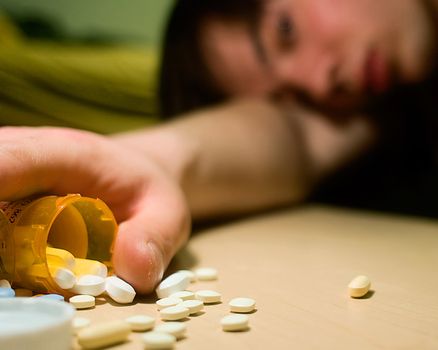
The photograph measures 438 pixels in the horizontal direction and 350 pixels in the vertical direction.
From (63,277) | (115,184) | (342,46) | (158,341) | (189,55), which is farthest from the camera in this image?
(189,55)

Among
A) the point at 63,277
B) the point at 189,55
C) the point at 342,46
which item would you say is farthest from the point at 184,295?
the point at 189,55

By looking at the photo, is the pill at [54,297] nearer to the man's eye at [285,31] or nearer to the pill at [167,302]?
the pill at [167,302]

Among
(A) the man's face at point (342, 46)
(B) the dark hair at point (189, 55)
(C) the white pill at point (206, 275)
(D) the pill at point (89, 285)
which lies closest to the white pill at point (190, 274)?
(C) the white pill at point (206, 275)

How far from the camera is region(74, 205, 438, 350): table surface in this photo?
1.81ft

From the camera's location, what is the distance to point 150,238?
662 mm

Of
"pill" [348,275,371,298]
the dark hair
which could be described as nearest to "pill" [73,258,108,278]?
"pill" [348,275,371,298]

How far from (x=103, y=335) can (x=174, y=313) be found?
0.30 ft

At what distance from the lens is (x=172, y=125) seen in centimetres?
119

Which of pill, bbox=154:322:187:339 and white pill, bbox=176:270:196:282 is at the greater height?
pill, bbox=154:322:187:339

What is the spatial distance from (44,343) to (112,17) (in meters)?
2.55

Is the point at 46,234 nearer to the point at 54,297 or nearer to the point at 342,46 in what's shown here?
the point at 54,297

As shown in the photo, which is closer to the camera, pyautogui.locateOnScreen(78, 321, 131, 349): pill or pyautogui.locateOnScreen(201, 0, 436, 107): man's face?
pyautogui.locateOnScreen(78, 321, 131, 349): pill

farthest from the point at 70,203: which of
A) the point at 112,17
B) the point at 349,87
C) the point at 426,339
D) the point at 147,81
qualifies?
the point at 112,17

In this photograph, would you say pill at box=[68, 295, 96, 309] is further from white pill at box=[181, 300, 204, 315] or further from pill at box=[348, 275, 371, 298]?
pill at box=[348, 275, 371, 298]
